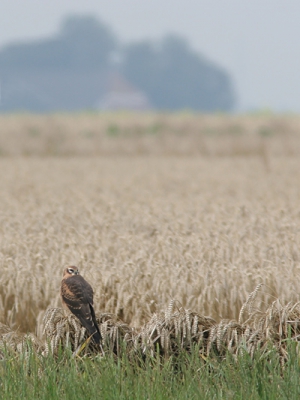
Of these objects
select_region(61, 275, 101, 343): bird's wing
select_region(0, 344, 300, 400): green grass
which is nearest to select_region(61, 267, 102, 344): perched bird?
select_region(61, 275, 101, 343): bird's wing

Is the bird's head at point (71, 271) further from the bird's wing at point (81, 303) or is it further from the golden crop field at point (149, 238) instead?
the golden crop field at point (149, 238)

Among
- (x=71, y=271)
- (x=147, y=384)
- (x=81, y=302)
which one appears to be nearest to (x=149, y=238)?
(x=71, y=271)

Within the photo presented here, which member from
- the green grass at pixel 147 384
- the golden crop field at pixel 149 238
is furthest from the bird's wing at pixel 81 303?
the golden crop field at pixel 149 238

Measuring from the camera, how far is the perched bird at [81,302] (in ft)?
18.7

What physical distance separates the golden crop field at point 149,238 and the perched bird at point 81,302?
73cm

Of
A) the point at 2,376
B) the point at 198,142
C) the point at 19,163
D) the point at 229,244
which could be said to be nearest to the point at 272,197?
the point at 229,244

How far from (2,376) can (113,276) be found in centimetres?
193

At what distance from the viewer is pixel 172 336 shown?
19.9 ft

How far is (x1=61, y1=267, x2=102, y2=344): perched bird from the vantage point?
5.71m

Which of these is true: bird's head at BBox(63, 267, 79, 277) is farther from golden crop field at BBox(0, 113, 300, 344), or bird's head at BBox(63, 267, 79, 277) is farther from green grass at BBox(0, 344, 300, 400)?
green grass at BBox(0, 344, 300, 400)

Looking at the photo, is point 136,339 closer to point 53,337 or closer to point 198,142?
point 53,337

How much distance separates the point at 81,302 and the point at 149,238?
3.25m

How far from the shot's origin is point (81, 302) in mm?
5711

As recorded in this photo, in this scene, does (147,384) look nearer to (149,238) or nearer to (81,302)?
(81,302)
